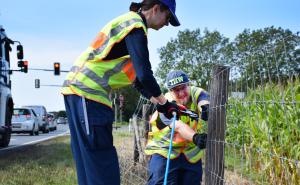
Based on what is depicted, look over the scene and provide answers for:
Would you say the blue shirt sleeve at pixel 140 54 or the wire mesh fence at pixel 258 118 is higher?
the blue shirt sleeve at pixel 140 54

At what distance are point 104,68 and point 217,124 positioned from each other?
1435 mm

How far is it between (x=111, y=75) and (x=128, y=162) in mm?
4795

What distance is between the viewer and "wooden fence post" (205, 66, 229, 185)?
13.8 feet

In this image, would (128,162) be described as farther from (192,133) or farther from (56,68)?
(56,68)

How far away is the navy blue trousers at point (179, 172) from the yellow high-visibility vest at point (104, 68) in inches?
59.2

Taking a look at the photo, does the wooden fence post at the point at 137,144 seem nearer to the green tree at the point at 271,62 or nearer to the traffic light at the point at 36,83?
the green tree at the point at 271,62

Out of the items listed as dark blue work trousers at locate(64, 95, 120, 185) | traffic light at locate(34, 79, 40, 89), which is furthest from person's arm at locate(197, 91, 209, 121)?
traffic light at locate(34, 79, 40, 89)

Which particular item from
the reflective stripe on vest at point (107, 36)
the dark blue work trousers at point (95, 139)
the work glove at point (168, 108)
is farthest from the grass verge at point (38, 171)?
the reflective stripe on vest at point (107, 36)

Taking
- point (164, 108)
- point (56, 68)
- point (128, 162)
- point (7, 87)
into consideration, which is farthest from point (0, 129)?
point (56, 68)

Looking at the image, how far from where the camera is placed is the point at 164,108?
11.7ft

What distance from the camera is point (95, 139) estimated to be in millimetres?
3137

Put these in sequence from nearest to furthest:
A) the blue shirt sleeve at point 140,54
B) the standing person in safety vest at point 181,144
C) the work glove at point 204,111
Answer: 1. the blue shirt sleeve at point 140,54
2. the standing person in safety vest at point 181,144
3. the work glove at point 204,111

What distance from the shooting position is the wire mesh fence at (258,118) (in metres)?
2.83

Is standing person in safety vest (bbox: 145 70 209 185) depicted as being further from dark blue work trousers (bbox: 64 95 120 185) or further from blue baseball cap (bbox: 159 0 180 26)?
dark blue work trousers (bbox: 64 95 120 185)
